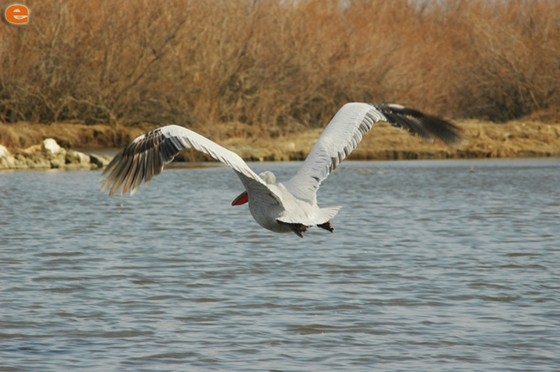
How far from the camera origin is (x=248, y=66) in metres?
37.0

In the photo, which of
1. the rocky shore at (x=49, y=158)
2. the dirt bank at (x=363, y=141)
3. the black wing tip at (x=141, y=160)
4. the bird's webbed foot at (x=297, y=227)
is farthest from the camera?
the dirt bank at (x=363, y=141)

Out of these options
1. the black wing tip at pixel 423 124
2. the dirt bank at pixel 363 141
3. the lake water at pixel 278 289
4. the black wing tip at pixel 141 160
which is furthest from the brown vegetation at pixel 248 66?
the black wing tip at pixel 141 160

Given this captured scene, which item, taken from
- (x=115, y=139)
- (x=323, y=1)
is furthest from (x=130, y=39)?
(x=323, y=1)

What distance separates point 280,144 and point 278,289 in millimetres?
24013

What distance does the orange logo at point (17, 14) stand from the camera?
112ft

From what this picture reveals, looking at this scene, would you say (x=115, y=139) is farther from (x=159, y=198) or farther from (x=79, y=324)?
(x=79, y=324)

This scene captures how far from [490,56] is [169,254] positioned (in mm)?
27893

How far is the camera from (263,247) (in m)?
14.2

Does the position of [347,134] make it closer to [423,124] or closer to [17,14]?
[423,124]

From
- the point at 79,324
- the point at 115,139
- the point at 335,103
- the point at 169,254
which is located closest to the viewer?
the point at 79,324

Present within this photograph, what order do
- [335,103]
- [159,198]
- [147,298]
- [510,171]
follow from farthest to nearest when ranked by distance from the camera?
[335,103] < [510,171] < [159,198] < [147,298]

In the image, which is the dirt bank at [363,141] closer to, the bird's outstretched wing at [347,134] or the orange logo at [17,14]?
the orange logo at [17,14]

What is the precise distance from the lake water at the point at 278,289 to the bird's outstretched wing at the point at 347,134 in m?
1.02

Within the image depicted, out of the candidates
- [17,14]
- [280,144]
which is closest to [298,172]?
[280,144]
